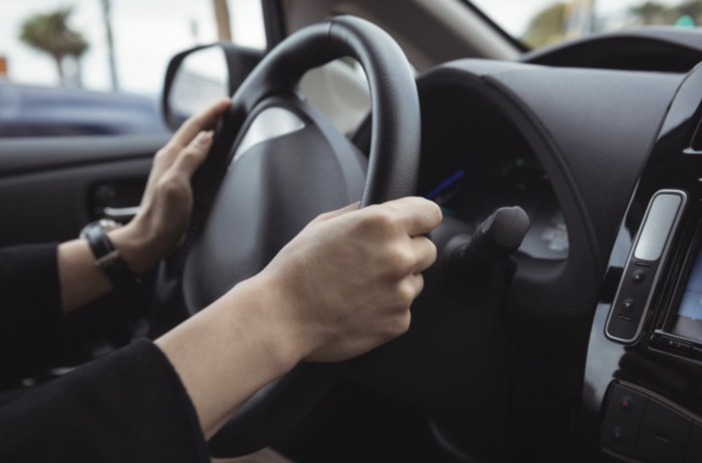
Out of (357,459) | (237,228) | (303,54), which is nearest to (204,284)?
(237,228)

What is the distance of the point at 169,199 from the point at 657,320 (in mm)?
665

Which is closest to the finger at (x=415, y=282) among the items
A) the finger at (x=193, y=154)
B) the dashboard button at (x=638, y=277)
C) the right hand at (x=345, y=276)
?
the right hand at (x=345, y=276)

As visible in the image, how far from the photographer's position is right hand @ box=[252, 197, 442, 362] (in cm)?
56

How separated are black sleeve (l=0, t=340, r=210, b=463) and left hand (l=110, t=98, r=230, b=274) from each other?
479 mm

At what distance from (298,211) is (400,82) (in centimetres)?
18

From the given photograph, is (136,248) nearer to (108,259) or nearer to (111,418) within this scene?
(108,259)

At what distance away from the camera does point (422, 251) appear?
592 mm

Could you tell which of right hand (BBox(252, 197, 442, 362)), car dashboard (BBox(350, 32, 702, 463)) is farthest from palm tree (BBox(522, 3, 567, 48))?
right hand (BBox(252, 197, 442, 362))

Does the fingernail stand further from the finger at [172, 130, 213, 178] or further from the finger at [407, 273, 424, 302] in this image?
the finger at [407, 273, 424, 302]

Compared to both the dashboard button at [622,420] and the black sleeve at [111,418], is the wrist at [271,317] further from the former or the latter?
the dashboard button at [622,420]

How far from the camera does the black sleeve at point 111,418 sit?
48 centimetres

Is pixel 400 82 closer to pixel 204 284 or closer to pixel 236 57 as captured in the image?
pixel 204 284

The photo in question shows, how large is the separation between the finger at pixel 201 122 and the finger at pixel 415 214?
47 cm

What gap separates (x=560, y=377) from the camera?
815 mm
